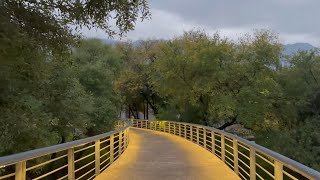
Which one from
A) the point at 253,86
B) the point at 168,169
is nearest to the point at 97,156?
the point at 168,169

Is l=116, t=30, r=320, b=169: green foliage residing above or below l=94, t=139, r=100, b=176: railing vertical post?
above

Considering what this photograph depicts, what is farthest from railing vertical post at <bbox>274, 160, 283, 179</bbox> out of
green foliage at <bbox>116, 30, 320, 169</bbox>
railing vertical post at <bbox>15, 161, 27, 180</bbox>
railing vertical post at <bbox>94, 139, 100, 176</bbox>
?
green foliage at <bbox>116, 30, 320, 169</bbox>

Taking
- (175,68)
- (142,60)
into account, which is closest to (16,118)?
(175,68)

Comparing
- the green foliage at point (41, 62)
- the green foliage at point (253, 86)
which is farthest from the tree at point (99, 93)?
the green foliage at point (41, 62)

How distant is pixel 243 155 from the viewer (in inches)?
364

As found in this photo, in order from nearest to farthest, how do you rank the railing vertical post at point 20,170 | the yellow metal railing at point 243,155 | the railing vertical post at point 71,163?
the railing vertical post at point 20,170, the yellow metal railing at point 243,155, the railing vertical post at point 71,163

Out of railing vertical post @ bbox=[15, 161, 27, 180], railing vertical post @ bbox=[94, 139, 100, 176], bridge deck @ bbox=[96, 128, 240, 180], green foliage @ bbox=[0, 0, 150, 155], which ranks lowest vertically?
bridge deck @ bbox=[96, 128, 240, 180]

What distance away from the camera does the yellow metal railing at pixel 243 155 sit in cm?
485

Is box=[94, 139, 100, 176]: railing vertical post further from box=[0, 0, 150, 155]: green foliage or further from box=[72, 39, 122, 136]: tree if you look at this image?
box=[72, 39, 122, 136]: tree

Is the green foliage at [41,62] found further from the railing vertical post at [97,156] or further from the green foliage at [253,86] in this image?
the green foliage at [253,86]

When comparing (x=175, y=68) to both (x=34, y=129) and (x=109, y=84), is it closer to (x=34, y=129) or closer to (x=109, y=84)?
(x=109, y=84)

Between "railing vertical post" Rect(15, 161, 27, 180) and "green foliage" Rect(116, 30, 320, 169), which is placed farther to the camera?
"green foliage" Rect(116, 30, 320, 169)

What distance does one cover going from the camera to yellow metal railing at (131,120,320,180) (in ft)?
15.9

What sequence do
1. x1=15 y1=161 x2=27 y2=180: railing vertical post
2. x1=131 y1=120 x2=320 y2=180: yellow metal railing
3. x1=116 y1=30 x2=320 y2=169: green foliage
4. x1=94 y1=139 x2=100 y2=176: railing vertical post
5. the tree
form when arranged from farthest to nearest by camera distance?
the tree < x1=116 y1=30 x2=320 y2=169: green foliage < x1=94 y1=139 x2=100 y2=176: railing vertical post < x1=131 y1=120 x2=320 y2=180: yellow metal railing < x1=15 y1=161 x2=27 y2=180: railing vertical post
